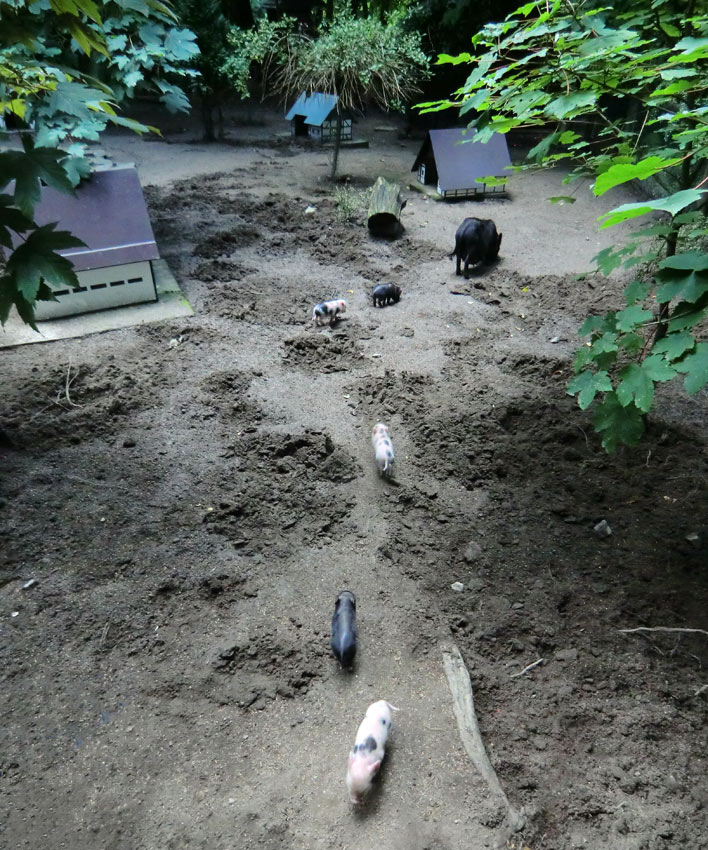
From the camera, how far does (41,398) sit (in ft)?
15.1

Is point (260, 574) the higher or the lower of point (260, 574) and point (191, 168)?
the lower

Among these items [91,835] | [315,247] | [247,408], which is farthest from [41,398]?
[315,247]

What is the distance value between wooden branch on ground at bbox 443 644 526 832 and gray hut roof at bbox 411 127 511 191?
28.0 feet

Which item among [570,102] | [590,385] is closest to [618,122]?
[570,102]

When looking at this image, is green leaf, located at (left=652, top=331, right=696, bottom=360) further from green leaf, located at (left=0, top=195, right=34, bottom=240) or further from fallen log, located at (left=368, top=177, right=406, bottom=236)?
fallen log, located at (left=368, top=177, right=406, bottom=236)

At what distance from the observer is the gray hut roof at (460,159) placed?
31.5 ft

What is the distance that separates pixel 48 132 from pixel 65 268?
130 inches

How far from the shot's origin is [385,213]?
7965mm

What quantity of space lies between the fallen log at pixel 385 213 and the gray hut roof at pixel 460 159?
5.80 feet

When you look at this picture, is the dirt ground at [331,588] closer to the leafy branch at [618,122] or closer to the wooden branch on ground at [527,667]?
the wooden branch on ground at [527,667]

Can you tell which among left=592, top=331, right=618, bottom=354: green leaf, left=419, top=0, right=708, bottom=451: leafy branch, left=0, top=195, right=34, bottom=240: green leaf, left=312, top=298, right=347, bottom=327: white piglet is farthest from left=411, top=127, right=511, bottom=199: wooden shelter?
left=0, top=195, right=34, bottom=240: green leaf

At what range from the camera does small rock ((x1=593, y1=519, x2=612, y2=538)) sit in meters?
3.42

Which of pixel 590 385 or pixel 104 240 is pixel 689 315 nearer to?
pixel 590 385

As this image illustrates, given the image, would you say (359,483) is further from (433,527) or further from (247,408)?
(247,408)
